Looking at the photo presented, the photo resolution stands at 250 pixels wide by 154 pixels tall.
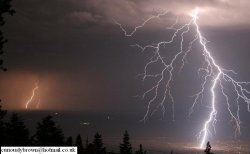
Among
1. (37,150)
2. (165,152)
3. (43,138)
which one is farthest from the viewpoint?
(165,152)

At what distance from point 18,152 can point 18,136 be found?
7281 millimetres

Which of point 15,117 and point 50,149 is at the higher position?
point 15,117

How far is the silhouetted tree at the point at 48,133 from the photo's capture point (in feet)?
82.6

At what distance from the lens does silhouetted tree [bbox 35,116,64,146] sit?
25.2 m

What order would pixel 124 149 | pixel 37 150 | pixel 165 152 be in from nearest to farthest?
1. pixel 37 150
2. pixel 124 149
3. pixel 165 152

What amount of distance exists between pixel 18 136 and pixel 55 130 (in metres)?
2.74

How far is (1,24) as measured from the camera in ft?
62.8

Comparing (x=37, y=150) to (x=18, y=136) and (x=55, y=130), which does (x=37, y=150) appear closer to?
(x=55, y=130)

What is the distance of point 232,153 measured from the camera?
168 m

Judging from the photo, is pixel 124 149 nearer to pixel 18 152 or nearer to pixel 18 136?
pixel 18 136

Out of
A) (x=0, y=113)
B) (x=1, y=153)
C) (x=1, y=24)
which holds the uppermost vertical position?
(x=1, y=24)

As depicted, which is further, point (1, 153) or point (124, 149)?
point (124, 149)

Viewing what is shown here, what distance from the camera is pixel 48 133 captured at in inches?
1004

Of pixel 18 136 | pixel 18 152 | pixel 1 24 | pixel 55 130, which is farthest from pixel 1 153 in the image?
pixel 18 136
